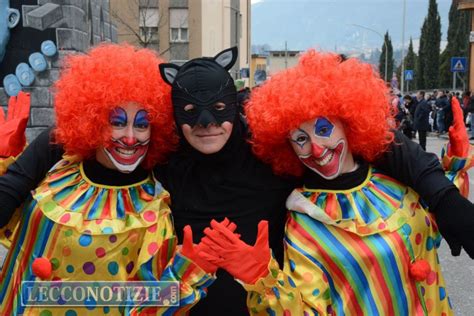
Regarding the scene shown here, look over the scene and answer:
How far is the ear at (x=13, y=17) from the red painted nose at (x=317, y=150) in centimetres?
630

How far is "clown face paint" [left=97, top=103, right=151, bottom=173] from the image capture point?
207cm

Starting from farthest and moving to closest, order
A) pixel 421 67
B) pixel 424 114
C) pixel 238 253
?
pixel 421 67
pixel 424 114
pixel 238 253

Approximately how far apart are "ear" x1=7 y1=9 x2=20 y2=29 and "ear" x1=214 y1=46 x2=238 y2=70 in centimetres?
590

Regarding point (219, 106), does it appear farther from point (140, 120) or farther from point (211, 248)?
point (211, 248)

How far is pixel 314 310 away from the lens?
1947 millimetres

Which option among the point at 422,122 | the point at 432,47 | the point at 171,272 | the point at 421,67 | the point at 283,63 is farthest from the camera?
the point at 421,67

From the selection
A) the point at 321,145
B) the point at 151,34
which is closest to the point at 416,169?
the point at 321,145

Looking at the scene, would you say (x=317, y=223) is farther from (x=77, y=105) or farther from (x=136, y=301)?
(x=77, y=105)

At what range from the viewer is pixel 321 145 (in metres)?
2.04

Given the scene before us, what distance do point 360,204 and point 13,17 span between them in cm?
645

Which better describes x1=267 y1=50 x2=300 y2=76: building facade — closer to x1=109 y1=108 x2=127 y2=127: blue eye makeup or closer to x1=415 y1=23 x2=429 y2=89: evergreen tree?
x1=109 y1=108 x2=127 y2=127: blue eye makeup

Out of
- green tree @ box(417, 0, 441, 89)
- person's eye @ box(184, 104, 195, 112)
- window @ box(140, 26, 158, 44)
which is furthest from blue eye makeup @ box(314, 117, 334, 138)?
green tree @ box(417, 0, 441, 89)

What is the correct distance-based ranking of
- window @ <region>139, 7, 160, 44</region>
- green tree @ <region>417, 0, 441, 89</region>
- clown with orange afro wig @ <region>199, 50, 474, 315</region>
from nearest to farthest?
clown with orange afro wig @ <region>199, 50, 474, 315</region>
window @ <region>139, 7, 160, 44</region>
green tree @ <region>417, 0, 441, 89</region>

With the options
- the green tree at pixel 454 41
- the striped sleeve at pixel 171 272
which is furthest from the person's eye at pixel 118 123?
the green tree at pixel 454 41
